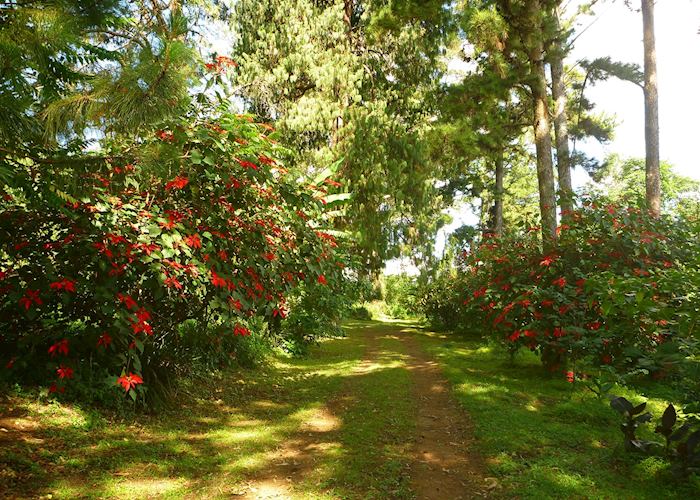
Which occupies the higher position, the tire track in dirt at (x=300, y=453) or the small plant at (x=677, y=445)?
the small plant at (x=677, y=445)

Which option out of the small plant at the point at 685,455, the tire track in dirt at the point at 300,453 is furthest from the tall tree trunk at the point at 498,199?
the small plant at the point at 685,455

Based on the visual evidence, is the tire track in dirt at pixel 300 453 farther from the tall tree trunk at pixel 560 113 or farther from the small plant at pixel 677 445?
the tall tree trunk at pixel 560 113

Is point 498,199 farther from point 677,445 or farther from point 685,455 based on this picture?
point 685,455

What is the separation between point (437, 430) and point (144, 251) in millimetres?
3667

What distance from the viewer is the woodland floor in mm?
3656

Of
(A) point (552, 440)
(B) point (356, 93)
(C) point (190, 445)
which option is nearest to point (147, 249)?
(C) point (190, 445)

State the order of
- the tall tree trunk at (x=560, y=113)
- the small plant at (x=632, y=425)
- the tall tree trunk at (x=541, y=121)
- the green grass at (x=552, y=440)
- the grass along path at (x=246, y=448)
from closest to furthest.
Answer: the grass along path at (x=246, y=448) → the green grass at (x=552, y=440) → the small plant at (x=632, y=425) → the tall tree trunk at (x=541, y=121) → the tall tree trunk at (x=560, y=113)

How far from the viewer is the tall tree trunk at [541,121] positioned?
894 cm

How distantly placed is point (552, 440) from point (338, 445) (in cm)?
219

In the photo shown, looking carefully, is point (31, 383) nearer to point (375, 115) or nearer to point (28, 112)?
point (28, 112)

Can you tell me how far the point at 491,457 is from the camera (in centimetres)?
445

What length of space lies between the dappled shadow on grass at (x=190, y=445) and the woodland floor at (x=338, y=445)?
0.05 feet

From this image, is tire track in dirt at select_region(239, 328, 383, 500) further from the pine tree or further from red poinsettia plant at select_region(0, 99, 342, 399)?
the pine tree

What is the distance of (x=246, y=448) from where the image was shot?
4.57 m
